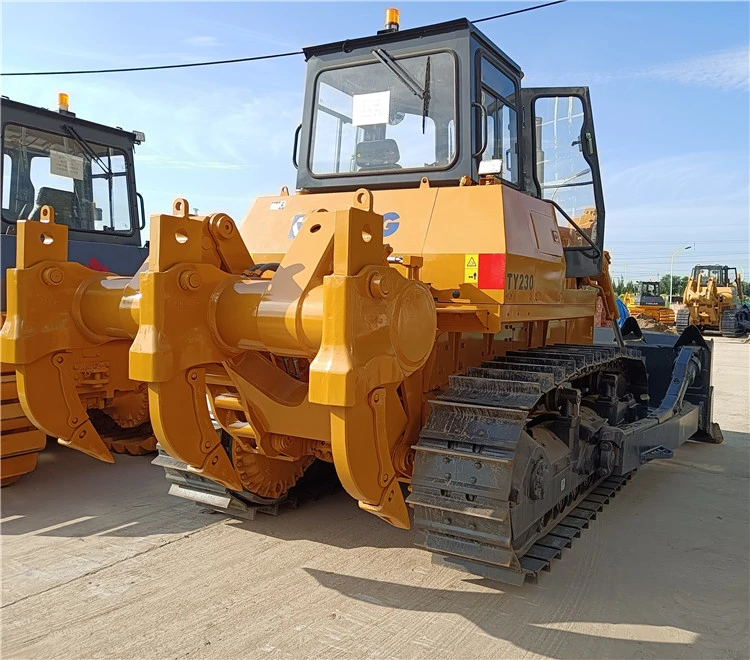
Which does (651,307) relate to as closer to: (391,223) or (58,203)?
(58,203)

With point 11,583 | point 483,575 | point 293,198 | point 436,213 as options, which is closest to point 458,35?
point 436,213

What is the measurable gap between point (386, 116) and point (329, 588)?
2.86m

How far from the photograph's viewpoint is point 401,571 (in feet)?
11.9

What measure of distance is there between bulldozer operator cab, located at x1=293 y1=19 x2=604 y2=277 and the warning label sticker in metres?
0.51

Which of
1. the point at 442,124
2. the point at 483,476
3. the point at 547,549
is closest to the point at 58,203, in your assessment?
the point at 442,124

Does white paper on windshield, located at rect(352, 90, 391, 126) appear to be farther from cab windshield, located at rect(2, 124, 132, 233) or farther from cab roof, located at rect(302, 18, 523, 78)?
cab windshield, located at rect(2, 124, 132, 233)

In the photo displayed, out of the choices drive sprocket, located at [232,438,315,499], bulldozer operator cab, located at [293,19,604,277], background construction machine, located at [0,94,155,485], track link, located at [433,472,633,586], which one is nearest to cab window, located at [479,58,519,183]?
bulldozer operator cab, located at [293,19,604,277]

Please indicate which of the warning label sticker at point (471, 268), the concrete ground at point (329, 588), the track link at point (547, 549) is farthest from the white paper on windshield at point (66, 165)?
the track link at point (547, 549)

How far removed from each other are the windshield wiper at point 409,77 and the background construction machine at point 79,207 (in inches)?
108

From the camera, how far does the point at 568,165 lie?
5.16m

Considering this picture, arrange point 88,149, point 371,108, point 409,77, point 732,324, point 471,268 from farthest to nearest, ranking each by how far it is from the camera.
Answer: point 732,324 < point 88,149 < point 371,108 < point 409,77 < point 471,268

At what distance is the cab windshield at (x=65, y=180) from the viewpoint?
19.4ft

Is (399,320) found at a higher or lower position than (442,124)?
lower

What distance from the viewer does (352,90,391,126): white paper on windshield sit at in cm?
426
